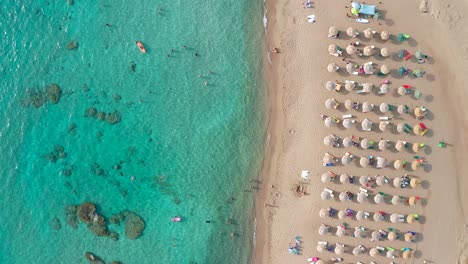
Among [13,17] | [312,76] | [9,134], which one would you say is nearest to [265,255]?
[312,76]

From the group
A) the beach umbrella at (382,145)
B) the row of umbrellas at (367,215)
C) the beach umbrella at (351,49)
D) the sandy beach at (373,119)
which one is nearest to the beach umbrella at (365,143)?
the sandy beach at (373,119)

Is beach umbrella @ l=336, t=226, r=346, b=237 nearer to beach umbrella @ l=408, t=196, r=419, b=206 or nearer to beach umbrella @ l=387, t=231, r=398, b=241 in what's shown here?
beach umbrella @ l=387, t=231, r=398, b=241

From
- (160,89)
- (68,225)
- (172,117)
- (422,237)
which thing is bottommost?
(68,225)

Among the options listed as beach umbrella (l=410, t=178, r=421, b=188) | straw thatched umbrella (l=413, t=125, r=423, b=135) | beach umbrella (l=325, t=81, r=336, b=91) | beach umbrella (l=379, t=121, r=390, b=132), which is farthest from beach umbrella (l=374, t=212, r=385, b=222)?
beach umbrella (l=325, t=81, r=336, b=91)

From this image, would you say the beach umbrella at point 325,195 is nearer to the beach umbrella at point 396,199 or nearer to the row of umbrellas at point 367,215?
the row of umbrellas at point 367,215

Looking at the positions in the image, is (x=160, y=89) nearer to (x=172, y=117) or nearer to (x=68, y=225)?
(x=172, y=117)

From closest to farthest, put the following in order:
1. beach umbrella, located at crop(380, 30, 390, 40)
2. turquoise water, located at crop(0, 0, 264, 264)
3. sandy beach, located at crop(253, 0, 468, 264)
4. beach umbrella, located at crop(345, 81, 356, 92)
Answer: beach umbrella, located at crop(380, 30, 390, 40)
beach umbrella, located at crop(345, 81, 356, 92)
sandy beach, located at crop(253, 0, 468, 264)
turquoise water, located at crop(0, 0, 264, 264)

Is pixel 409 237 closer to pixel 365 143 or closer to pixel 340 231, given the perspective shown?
pixel 340 231
